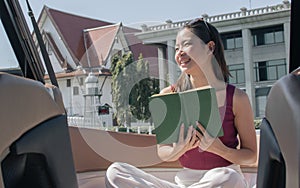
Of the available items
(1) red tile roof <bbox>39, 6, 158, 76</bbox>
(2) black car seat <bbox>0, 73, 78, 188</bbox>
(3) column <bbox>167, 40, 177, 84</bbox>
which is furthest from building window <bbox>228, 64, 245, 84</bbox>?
(2) black car seat <bbox>0, 73, 78, 188</bbox>

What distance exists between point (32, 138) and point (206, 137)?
20.6 inches

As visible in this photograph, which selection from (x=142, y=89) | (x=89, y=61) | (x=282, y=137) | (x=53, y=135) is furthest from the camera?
(x=89, y=61)

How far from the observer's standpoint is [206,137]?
1.16m

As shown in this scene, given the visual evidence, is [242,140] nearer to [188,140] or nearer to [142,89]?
[188,140]

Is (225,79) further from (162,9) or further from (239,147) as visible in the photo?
(162,9)

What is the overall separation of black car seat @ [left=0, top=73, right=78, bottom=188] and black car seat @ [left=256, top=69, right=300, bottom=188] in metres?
0.48

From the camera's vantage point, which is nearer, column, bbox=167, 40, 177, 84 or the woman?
the woman

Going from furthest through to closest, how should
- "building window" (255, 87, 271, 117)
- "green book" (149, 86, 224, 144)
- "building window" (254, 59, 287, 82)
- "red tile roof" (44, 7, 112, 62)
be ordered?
"red tile roof" (44, 7, 112, 62) < "building window" (254, 59, 287, 82) < "green book" (149, 86, 224, 144) < "building window" (255, 87, 271, 117)

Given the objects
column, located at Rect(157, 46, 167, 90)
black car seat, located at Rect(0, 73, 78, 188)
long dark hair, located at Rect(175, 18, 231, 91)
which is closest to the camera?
black car seat, located at Rect(0, 73, 78, 188)

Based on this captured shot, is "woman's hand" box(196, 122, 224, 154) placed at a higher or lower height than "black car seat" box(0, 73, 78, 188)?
lower

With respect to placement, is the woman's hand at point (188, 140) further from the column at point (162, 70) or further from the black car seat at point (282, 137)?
the column at point (162, 70)

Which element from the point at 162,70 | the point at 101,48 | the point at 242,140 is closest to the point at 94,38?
the point at 101,48

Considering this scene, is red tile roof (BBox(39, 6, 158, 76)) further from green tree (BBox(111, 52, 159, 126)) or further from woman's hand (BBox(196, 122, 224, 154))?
woman's hand (BBox(196, 122, 224, 154))

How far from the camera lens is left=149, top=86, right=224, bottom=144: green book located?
1.09 meters
